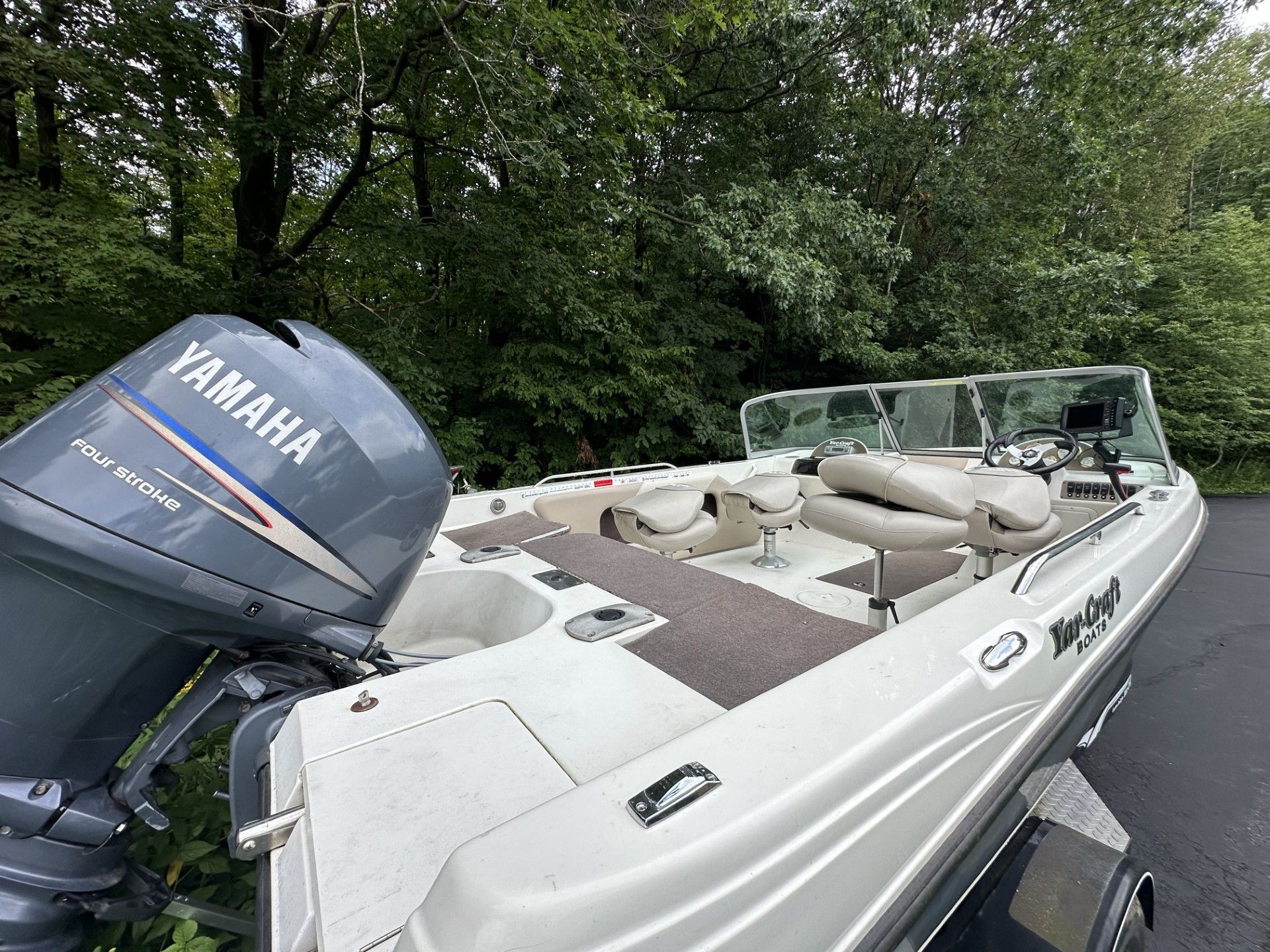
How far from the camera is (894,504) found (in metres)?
1.80

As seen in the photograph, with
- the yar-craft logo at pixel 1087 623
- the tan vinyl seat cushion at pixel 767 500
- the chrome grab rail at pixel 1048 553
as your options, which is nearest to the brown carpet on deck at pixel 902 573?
the tan vinyl seat cushion at pixel 767 500

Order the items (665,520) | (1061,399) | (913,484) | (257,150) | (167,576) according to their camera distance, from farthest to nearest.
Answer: (257,150)
(1061,399)
(665,520)
(913,484)
(167,576)

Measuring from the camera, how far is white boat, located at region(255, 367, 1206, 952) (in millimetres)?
448

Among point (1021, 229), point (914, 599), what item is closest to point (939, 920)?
point (914, 599)

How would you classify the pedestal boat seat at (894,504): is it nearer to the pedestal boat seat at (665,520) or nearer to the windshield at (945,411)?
the pedestal boat seat at (665,520)

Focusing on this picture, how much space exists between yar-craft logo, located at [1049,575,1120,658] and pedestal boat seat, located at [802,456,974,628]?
1.49 feet

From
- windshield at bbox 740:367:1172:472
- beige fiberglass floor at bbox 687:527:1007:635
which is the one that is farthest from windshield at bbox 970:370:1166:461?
beige fiberglass floor at bbox 687:527:1007:635

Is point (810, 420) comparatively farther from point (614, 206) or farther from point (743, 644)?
point (614, 206)

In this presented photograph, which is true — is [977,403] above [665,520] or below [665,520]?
above

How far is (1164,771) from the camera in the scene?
1.72 meters

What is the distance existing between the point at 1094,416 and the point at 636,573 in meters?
2.04

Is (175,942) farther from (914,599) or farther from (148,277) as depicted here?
(148,277)

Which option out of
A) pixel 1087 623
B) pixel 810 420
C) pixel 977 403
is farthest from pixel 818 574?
pixel 1087 623

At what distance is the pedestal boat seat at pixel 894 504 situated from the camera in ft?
5.33
